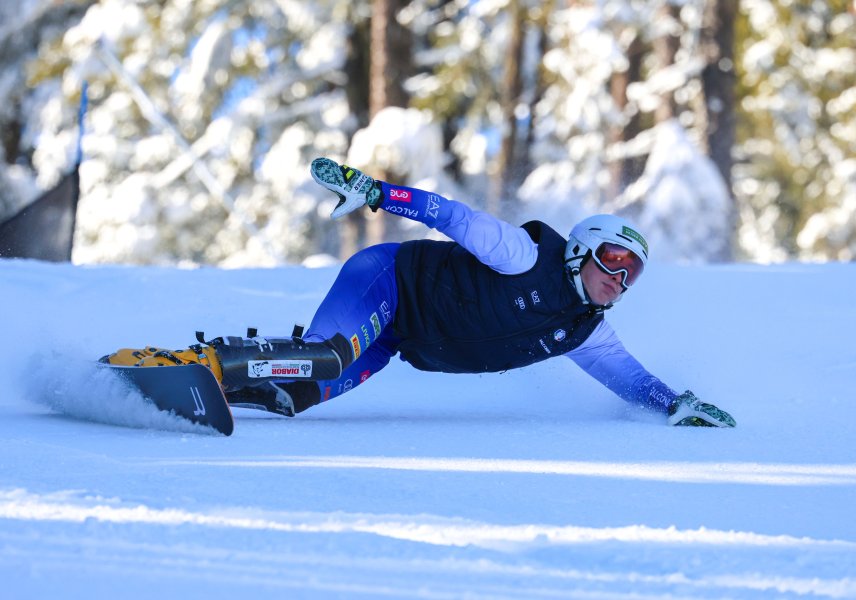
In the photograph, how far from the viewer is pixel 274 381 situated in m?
4.47

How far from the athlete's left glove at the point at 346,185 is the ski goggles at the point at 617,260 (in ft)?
2.92

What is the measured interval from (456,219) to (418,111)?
13.5 m

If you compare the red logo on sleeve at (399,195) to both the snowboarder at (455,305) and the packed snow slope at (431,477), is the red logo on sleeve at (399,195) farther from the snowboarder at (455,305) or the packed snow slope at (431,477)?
the packed snow slope at (431,477)

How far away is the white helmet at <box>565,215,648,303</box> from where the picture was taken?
4.62 meters

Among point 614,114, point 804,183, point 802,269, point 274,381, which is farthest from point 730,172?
point 274,381

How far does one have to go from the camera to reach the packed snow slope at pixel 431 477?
226cm

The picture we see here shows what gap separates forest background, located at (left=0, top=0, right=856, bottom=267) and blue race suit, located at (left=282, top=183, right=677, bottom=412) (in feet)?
37.1

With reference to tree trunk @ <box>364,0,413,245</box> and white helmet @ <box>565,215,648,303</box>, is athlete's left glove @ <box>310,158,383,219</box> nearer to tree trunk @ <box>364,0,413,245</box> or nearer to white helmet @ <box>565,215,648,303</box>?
white helmet @ <box>565,215,648,303</box>

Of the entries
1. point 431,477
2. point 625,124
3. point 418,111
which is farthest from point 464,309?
point 625,124

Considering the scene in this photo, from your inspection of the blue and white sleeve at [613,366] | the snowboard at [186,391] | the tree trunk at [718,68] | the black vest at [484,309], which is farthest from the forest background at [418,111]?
the snowboard at [186,391]

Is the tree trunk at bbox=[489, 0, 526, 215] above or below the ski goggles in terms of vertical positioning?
above

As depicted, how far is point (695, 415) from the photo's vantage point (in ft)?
15.8

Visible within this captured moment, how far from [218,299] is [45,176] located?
16881 millimetres

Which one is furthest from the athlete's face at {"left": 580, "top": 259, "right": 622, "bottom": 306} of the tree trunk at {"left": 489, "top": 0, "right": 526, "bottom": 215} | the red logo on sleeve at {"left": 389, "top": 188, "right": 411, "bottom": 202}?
the tree trunk at {"left": 489, "top": 0, "right": 526, "bottom": 215}
